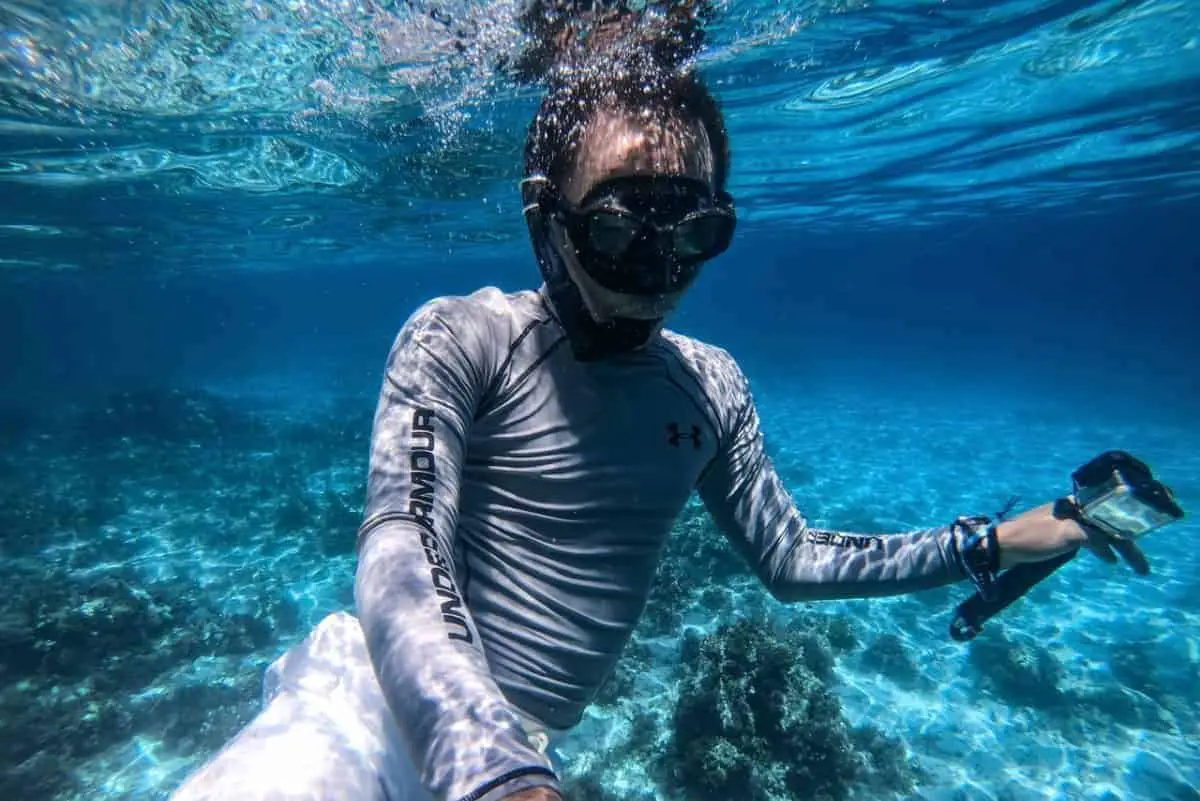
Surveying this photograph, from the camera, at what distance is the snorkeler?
178 cm

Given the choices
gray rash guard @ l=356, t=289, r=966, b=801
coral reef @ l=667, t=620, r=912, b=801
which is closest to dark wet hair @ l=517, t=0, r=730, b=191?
gray rash guard @ l=356, t=289, r=966, b=801

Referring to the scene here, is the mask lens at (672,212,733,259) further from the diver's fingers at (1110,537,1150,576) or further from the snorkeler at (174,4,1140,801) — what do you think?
the diver's fingers at (1110,537,1150,576)

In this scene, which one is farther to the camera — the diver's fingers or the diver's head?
the diver's fingers

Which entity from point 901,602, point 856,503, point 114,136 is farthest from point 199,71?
point 856,503

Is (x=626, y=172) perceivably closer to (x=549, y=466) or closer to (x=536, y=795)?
(x=549, y=466)

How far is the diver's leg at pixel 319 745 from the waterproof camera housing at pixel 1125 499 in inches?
112

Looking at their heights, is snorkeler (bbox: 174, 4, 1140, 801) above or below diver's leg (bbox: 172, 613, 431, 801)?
above

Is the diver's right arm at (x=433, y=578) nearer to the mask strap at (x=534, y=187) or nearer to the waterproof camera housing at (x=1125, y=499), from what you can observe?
the mask strap at (x=534, y=187)

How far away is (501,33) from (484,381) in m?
8.11

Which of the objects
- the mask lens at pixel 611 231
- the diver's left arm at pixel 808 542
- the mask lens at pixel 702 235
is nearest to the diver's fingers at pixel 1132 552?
the diver's left arm at pixel 808 542

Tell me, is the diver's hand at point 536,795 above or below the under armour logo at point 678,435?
below

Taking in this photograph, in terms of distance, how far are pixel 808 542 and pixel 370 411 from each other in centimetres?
2645

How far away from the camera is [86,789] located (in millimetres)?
7434

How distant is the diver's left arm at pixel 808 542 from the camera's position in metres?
Answer: 2.80
